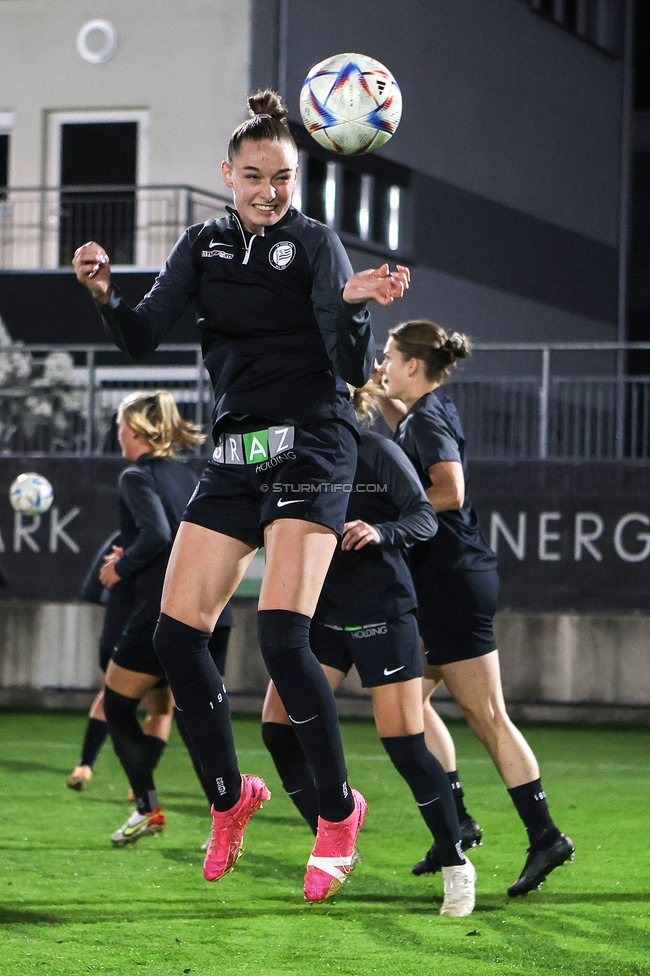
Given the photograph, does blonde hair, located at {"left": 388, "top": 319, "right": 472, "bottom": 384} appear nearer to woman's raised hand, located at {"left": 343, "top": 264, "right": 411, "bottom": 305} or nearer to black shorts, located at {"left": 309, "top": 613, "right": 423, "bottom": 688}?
black shorts, located at {"left": 309, "top": 613, "right": 423, "bottom": 688}

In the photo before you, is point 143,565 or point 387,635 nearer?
point 387,635

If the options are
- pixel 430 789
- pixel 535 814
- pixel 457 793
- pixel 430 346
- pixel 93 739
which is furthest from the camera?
pixel 93 739

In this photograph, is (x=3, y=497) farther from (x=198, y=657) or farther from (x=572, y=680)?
(x=198, y=657)

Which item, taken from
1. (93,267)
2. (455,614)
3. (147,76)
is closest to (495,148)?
(147,76)

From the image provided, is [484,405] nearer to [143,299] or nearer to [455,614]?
[455,614]

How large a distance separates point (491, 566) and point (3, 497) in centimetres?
941

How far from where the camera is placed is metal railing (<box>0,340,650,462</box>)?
13.9 m

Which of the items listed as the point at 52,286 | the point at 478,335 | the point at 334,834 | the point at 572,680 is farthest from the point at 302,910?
the point at 478,335

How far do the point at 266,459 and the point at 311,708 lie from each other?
2.58ft

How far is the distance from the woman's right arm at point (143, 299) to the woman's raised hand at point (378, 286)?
2.24 ft

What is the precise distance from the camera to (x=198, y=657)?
4586 mm

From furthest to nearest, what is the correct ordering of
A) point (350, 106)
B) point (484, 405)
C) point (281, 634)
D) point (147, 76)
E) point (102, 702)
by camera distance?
1. point (147, 76)
2. point (484, 405)
3. point (102, 702)
4. point (350, 106)
5. point (281, 634)

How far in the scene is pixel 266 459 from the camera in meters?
4.50

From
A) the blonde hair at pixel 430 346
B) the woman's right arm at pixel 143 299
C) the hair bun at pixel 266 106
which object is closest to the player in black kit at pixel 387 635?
the blonde hair at pixel 430 346
